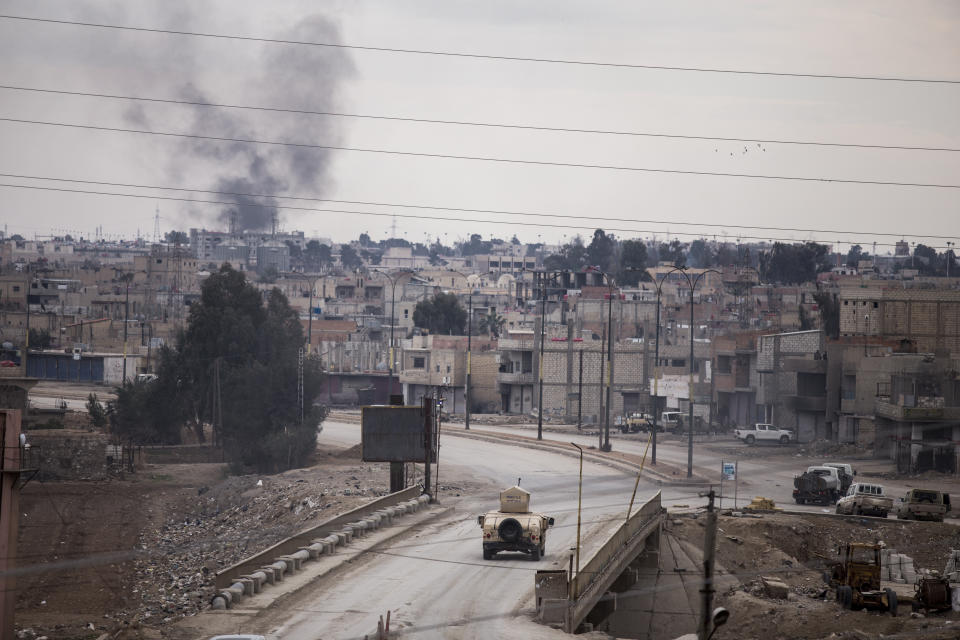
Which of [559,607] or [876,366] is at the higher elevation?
[876,366]

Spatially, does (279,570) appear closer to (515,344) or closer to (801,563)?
(801,563)

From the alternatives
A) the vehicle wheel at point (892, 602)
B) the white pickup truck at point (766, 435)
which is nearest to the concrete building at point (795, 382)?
the white pickup truck at point (766, 435)

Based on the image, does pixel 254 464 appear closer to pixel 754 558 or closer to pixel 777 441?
pixel 777 441

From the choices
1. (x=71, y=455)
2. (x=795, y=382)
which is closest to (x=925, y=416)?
(x=795, y=382)

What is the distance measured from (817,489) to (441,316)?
271ft

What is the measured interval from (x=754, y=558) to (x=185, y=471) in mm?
37072

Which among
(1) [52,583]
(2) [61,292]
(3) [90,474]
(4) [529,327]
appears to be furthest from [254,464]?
(2) [61,292]

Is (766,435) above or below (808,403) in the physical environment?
below

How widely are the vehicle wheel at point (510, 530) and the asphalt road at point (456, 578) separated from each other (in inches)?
30.5

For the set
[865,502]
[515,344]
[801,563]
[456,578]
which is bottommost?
[801,563]

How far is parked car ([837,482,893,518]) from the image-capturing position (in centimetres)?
4747

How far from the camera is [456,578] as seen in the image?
33.1 metres

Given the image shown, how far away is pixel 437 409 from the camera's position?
177 ft

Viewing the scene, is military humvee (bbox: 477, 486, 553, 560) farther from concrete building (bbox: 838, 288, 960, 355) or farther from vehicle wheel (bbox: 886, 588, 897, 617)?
concrete building (bbox: 838, 288, 960, 355)
